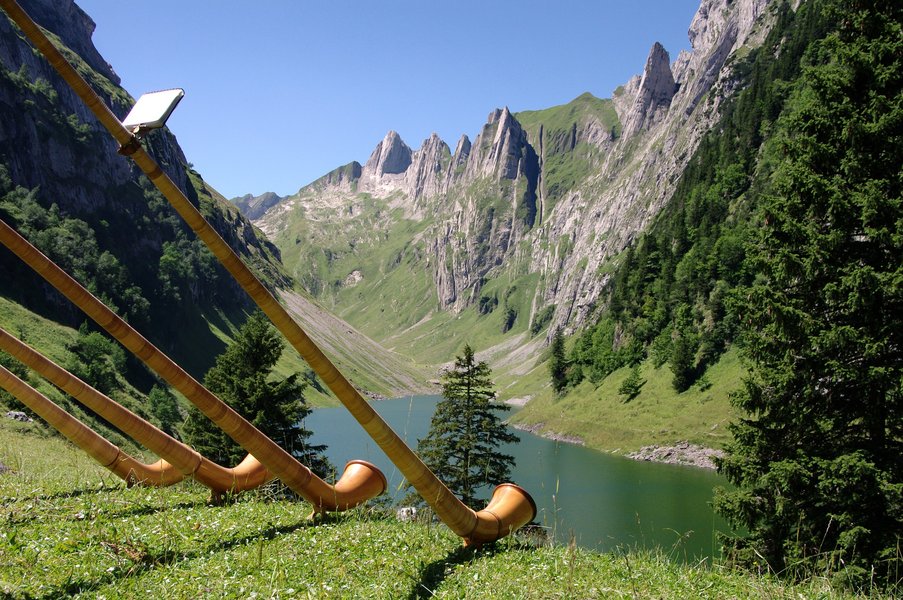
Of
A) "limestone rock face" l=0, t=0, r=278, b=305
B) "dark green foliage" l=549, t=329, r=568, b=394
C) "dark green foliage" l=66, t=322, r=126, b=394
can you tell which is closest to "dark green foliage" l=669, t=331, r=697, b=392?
"dark green foliage" l=549, t=329, r=568, b=394

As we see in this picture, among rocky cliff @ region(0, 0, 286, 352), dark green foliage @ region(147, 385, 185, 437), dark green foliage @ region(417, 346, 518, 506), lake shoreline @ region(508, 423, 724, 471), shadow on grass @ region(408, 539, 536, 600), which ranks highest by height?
→ rocky cliff @ region(0, 0, 286, 352)

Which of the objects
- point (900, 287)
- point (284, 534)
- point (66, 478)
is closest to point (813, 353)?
point (900, 287)

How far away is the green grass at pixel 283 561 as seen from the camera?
20.5 ft

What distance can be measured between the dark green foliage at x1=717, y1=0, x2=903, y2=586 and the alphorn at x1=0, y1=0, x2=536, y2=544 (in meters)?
7.89

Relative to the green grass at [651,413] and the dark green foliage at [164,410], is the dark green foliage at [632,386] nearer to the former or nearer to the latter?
the green grass at [651,413]

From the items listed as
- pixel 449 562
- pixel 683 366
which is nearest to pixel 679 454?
pixel 683 366

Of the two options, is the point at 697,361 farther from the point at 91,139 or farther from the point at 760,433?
the point at 91,139

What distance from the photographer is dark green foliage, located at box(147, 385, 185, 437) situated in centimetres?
8688

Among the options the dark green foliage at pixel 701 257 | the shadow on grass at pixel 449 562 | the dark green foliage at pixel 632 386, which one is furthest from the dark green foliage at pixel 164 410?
the shadow on grass at pixel 449 562

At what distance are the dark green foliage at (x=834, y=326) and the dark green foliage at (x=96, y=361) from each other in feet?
310

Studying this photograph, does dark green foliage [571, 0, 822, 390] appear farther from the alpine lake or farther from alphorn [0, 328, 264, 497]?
alphorn [0, 328, 264, 497]

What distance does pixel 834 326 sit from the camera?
1270 centimetres

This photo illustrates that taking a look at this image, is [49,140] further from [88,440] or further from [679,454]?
[88,440]

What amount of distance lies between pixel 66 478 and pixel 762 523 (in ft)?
51.7
